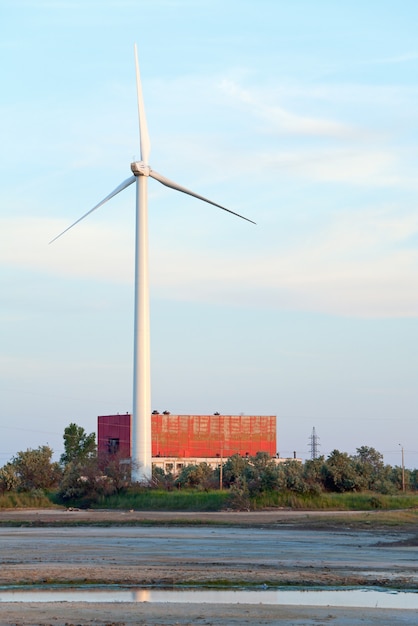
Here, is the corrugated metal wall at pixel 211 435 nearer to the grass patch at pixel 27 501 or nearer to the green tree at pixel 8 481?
the green tree at pixel 8 481

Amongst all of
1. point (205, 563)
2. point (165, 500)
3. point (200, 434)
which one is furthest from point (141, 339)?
point (200, 434)

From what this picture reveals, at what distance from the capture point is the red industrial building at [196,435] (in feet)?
396

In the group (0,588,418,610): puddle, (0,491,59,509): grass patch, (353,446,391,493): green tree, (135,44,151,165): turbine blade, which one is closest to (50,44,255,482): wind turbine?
(135,44,151,165): turbine blade

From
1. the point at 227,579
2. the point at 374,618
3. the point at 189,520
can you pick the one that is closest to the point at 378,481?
the point at 189,520

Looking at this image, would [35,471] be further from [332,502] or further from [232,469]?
A: [332,502]

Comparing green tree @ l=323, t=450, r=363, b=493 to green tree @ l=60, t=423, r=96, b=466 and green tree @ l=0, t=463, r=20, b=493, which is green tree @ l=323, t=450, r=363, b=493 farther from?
green tree @ l=60, t=423, r=96, b=466

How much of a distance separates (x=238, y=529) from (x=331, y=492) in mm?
24317

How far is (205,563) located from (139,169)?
2031 inches

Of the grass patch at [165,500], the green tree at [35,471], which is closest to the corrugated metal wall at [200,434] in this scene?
the green tree at [35,471]

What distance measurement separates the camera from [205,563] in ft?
88.1

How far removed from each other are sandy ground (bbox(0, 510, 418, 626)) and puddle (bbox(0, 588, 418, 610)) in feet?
2.59

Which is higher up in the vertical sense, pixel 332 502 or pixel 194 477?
pixel 194 477

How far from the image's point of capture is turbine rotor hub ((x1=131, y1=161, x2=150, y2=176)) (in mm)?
75500

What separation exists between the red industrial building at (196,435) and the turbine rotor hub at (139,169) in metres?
47.2
